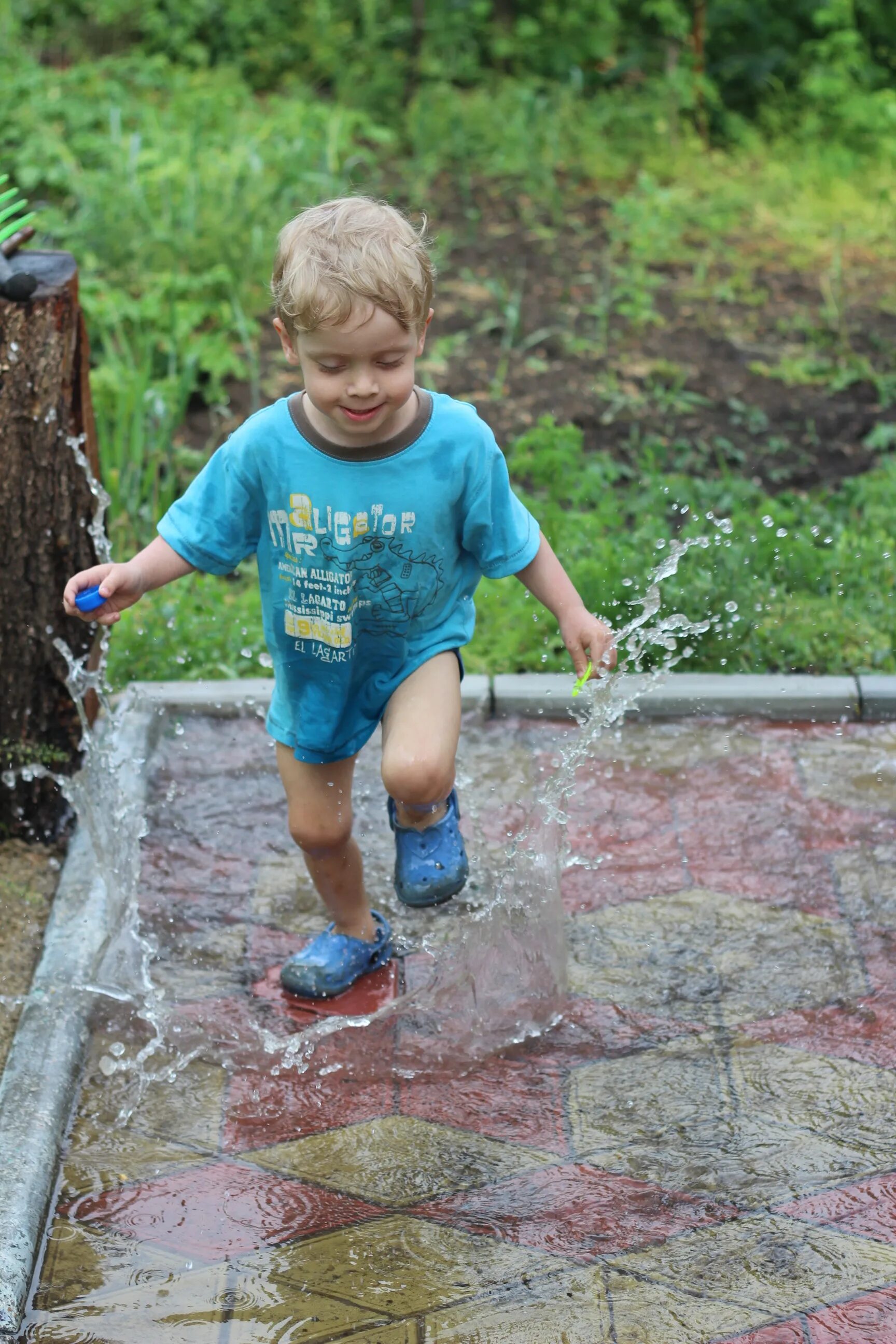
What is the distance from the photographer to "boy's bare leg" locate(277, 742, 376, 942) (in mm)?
3066

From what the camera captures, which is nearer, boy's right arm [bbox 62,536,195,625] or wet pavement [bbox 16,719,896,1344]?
wet pavement [bbox 16,719,896,1344]

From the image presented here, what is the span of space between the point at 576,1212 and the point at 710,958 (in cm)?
89

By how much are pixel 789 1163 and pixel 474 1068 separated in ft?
2.15

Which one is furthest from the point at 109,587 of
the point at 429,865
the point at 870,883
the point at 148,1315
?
the point at 870,883

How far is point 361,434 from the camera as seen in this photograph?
2.69 m

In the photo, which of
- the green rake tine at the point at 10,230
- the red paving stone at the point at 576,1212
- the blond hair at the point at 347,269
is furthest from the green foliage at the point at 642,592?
the red paving stone at the point at 576,1212

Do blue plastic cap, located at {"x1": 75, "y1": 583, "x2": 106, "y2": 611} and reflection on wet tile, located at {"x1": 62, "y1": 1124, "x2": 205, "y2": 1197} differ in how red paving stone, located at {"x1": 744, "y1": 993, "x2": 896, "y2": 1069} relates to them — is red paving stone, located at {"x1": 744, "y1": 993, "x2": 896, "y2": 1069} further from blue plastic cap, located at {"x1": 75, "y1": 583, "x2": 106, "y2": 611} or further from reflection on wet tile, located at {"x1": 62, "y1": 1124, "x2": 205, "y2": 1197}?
blue plastic cap, located at {"x1": 75, "y1": 583, "x2": 106, "y2": 611}

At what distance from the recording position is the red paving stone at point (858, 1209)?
250cm

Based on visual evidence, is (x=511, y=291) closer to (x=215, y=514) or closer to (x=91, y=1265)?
(x=215, y=514)

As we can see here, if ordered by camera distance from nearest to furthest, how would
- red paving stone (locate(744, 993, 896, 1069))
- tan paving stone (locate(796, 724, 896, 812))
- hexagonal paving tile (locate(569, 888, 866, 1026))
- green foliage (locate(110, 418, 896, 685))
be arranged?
red paving stone (locate(744, 993, 896, 1069)), hexagonal paving tile (locate(569, 888, 866, 1026)), tan paving stone (locate(796, 724, 896, 812)), green foliage (locate(110, 418, 896, 685))

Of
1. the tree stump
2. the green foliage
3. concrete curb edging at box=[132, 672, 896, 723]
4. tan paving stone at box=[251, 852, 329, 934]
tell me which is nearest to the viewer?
the tree stump

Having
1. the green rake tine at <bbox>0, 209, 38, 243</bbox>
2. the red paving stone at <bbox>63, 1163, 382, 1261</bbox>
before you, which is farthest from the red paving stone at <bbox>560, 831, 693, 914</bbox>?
the green rake tine at <bbox>0, 209, 38, 243</bbox>

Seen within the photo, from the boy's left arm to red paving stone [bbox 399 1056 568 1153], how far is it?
2.67 ft

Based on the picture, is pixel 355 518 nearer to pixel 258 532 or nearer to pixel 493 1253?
pixel 258 532
